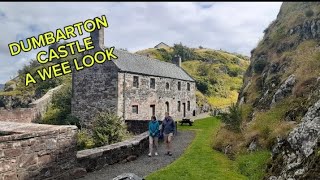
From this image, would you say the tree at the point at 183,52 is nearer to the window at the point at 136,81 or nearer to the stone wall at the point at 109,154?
the window at the point at 136,81

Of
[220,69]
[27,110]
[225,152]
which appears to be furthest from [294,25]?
[220,69]

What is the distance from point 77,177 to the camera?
1020cm

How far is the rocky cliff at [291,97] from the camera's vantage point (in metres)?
8.45

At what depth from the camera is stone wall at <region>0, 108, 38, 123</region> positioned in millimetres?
22911

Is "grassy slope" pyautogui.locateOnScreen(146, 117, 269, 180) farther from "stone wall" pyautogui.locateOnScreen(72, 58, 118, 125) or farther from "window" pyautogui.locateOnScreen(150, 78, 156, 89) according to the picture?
"window" pyautogui.locateOnScreen(150, 78, 156, 89)

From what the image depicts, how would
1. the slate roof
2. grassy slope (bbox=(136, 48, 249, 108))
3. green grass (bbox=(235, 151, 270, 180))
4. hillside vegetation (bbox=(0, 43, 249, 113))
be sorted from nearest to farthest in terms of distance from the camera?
green grass (bbox=(235, 151, 270, 180))
the slate roof
hillside vegetation (bbox=(0, 43, 249, 113))
grassy slope (bbox=(136, 48, 249, 108))

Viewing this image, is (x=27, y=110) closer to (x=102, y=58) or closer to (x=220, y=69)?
(x=102, y=58)

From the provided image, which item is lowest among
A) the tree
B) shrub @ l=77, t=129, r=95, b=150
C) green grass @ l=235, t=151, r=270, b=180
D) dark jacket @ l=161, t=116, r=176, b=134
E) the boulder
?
shrub @ l=77, t=129, r=95, b=150

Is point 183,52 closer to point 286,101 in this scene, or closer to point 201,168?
point 286,101

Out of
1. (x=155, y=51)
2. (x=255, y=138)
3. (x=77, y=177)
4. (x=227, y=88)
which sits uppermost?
(x=155, y=51)

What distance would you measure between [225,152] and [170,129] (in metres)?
2.60

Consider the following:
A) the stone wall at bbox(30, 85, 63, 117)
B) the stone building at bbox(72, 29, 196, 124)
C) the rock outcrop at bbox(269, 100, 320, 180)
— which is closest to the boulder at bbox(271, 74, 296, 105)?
the rock outcrop at bbox(269, 100, 320, 180)

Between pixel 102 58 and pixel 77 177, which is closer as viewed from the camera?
pixel 77 177

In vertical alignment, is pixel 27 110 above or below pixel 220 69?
below
